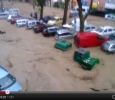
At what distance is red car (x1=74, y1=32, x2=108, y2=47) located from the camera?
63.6 feet

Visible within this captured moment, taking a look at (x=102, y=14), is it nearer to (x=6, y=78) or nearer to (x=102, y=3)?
(x=102, y=3)

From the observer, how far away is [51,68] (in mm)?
15375

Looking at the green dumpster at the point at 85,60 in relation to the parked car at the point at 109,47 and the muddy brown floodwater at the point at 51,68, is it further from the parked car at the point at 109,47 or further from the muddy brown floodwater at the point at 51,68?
the parked car at the point at 109,47

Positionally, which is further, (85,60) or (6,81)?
(85,60)

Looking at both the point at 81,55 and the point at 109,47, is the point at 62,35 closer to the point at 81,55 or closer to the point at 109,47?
the point at 109,47

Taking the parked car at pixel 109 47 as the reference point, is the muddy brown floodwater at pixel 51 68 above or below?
below

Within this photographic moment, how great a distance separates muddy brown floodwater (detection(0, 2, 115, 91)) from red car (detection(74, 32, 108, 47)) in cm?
70

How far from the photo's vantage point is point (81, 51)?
15922 millimetres

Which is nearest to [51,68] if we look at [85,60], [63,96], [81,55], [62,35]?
[81,55]

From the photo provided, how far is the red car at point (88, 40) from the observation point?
19.4 m

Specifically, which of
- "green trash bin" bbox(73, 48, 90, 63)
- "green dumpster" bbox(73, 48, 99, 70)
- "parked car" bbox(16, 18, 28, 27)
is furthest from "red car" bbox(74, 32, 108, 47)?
"parked car" bbox(16, 18, 28, 27)

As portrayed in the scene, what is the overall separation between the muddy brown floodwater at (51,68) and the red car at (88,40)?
699 millimetres

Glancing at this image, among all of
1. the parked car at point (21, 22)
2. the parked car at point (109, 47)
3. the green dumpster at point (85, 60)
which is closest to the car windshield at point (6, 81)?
the green dumpster at point (85, 60)

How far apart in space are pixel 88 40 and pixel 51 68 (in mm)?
6100
